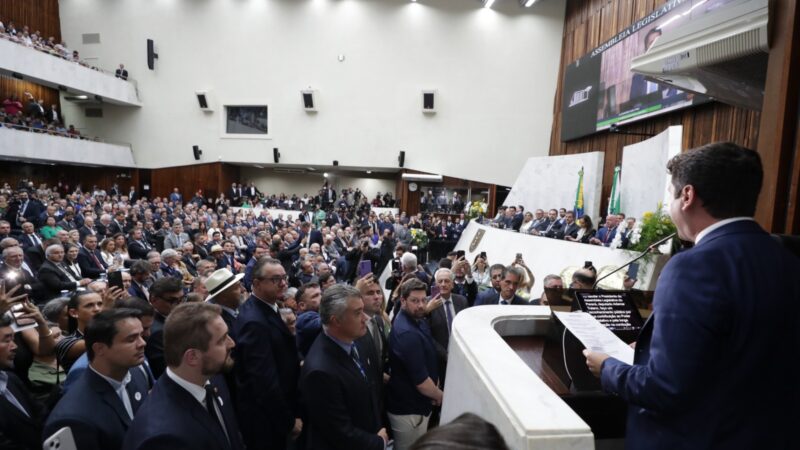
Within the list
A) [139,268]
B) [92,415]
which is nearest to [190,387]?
[92,415]

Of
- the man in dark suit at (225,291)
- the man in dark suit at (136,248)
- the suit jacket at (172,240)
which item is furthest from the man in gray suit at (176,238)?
the man in dark suit at (225,291)

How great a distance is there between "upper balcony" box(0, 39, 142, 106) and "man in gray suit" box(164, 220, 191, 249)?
921 cm

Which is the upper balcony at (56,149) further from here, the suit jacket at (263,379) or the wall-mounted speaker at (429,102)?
the suit jacket at (263,379)

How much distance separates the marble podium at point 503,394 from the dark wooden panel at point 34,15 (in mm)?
20970

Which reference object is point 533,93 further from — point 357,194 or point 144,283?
point 144,283

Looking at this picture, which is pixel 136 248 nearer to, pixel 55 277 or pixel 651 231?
pixel 55 277

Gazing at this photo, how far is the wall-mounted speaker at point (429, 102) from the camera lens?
1667cm

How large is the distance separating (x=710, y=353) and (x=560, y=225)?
8.53m

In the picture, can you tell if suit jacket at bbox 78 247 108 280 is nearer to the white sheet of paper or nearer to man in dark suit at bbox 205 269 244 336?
man in dark suit at bbox 205 269 244 336

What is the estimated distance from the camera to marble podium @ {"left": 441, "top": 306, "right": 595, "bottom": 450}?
0.88m

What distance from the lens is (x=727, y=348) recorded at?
0.87 m

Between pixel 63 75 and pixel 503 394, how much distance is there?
19.4m

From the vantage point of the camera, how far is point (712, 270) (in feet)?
2.91

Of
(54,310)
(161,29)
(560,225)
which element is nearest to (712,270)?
(54,310)
